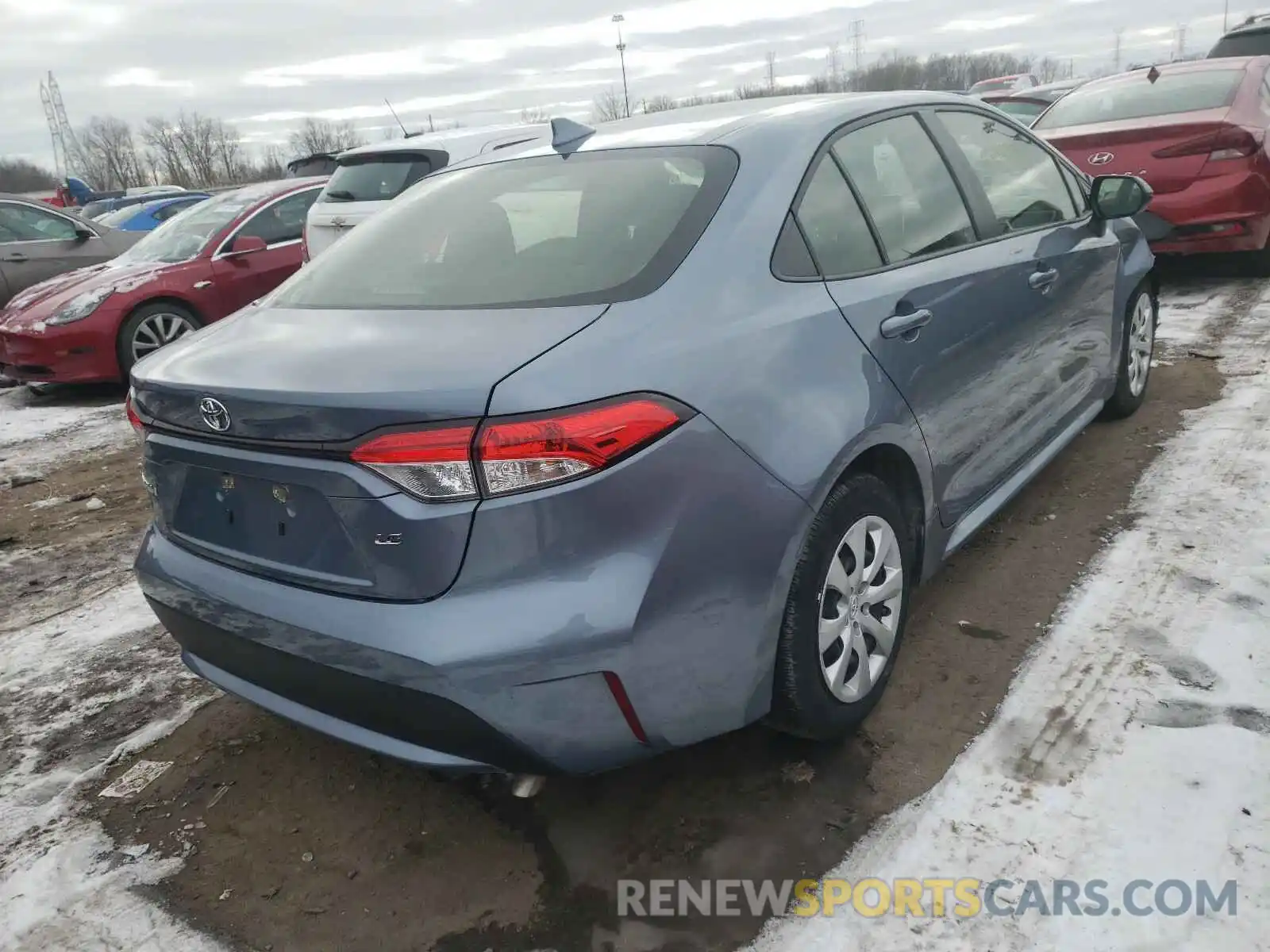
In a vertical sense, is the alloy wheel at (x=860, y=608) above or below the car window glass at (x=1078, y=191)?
below

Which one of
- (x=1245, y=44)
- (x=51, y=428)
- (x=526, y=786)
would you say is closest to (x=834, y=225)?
(x=526, y=786)

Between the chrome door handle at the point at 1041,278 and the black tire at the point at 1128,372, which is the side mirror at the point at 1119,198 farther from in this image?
the chrome door handle at the point at 1041,278

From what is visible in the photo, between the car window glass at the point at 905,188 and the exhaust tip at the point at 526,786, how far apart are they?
5.52 ft

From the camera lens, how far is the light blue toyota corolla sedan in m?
1.83

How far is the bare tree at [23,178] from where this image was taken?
7375 cm

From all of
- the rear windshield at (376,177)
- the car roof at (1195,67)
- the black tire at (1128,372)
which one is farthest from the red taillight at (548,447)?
the car roof at (1195,67)

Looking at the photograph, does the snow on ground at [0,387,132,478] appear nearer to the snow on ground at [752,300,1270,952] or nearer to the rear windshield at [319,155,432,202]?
the rear windshield at [319,155,432,202]

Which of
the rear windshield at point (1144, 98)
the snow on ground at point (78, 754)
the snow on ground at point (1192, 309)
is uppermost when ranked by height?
the rear windshield at point (1144, 98)

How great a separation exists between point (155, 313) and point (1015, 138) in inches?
248

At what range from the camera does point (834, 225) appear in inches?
99.9

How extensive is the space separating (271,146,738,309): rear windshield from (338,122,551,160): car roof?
15.1 ft

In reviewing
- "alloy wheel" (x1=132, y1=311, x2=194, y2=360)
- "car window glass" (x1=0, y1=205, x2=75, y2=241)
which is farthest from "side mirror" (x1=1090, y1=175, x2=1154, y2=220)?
"car window glass" (x1=0, y1=205, x2=75, y2=241)

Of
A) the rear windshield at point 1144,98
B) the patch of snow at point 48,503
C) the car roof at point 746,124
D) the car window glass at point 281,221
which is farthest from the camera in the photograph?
the car window glass at point 281,221

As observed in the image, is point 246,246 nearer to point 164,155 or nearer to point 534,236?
point 534,236
